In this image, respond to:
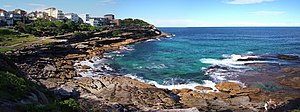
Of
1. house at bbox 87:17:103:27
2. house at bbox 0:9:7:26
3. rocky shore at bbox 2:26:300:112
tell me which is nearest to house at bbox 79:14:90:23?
house at bbox 87:17:103:27

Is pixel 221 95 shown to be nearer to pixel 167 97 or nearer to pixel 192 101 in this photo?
pixel 192 101

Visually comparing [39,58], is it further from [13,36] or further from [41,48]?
[13,36]

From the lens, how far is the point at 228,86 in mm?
32375

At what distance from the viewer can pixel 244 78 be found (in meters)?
37.6

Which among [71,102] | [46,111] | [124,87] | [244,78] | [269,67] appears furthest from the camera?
[269,67]

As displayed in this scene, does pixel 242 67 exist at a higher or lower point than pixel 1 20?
lower

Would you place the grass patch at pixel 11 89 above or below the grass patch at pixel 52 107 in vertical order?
above

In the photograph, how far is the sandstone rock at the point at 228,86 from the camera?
31.6 m

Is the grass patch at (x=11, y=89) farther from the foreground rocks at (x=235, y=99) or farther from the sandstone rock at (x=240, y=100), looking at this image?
the sandstone rock at (x=240, y=100)

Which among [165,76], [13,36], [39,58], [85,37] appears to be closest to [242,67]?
[165,76]

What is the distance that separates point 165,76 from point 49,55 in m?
25.8

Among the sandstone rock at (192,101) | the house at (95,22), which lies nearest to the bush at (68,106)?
the sandstone rock at (192,101)

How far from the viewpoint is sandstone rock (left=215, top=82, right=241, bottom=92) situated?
31.6 meters

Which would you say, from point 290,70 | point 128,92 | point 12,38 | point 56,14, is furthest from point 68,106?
point 56,14
